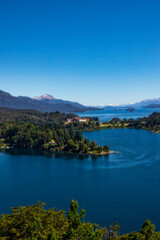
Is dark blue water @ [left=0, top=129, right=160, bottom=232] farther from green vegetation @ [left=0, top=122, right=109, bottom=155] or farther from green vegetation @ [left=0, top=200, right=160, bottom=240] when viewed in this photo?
green vegetation @ [left=0, top=200, right=160, bottom=240]

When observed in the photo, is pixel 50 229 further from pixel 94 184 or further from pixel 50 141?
pixel 50 141

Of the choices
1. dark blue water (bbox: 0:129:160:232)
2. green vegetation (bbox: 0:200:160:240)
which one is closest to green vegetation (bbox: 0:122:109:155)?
dark blue water (bbox: 0:129:160:232)

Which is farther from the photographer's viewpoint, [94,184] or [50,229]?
[94,184]

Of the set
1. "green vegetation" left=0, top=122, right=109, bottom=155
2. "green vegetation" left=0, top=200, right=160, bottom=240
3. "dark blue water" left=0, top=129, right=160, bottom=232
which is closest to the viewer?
"green vegetation" left=0, top=200, right=160, bottom=240

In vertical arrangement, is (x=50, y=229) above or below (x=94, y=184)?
above

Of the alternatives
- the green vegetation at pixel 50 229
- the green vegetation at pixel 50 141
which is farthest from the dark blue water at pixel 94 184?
the green vegetation at pixel 50 229

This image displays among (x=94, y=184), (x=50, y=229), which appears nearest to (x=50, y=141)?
(x=94, y=184)

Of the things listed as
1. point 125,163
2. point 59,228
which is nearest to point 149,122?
point 125,163

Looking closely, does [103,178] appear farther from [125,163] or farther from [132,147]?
[132,147]
